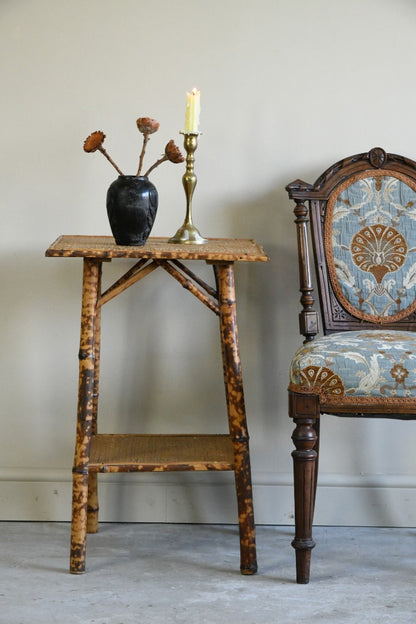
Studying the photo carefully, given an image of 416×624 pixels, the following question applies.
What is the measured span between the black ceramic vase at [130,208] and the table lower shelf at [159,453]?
513mm

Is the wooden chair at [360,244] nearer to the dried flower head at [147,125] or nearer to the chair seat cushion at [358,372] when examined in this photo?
the chair seat cushion at [358,372]

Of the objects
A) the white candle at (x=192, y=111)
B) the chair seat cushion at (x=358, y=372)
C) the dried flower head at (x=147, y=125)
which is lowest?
the chair seat cushion at (x=358, y=372)

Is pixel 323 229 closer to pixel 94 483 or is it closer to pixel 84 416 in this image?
pixel 84 416

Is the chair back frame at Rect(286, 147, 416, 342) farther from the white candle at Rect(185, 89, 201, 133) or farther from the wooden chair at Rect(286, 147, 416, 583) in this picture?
the white candle at Rect(185, 89, 201, 133)

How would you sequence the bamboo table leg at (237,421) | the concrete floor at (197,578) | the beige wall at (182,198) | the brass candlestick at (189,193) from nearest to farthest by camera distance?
the concrete floor at (197,578), the bamboo table leg at (237,421), the brass candlestick at (189,193), the beige wall at (182,198)

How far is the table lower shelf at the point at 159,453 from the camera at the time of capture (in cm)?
192

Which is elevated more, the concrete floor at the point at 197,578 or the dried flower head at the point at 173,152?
the dried flower head at the point at 173,152

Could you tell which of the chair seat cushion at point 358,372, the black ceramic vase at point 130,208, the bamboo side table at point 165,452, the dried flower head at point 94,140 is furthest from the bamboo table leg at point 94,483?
the chair seat cushion at point 358,372

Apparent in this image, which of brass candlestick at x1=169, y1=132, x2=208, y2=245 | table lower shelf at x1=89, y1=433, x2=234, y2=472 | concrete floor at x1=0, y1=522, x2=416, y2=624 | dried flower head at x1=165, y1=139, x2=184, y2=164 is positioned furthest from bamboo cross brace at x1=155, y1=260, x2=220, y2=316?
concrete floor at x1=0, y1=522, x2=416, y2=624

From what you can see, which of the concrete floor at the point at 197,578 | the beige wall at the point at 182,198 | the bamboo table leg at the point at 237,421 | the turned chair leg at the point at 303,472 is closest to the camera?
A: the concrete floor at the point at 197,578

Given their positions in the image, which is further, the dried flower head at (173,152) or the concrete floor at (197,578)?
the dried flower head at (173,152)

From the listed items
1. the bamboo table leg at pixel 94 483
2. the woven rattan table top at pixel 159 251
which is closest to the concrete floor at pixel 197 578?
the bamboo table leg at pixel 94 483

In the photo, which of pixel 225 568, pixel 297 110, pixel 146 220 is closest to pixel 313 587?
pixel 225 568

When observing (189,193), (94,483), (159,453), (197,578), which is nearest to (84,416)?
(159,453)
